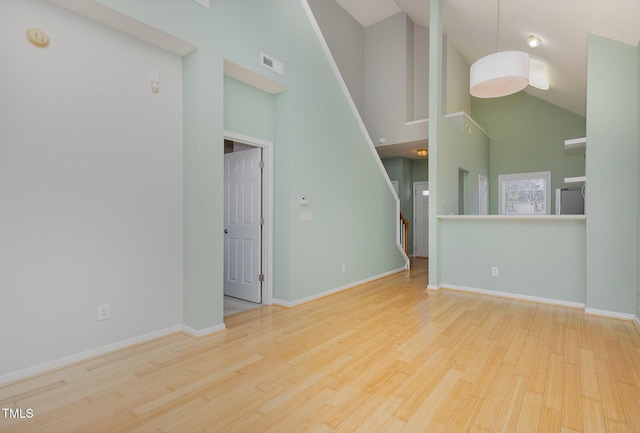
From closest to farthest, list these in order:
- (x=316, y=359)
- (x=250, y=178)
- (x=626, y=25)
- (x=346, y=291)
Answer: (x=316, y=359)
(x=626, y=25)
(x=250, y=178)
(x=346, y=291)

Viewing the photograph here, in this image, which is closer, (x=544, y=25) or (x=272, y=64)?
(x=272, y=64)

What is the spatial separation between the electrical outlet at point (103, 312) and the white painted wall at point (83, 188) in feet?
0.12

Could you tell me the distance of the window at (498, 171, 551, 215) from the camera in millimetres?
7449

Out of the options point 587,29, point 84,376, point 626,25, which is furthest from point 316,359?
point 587,29

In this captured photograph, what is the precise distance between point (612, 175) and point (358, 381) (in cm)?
361

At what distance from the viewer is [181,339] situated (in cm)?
292

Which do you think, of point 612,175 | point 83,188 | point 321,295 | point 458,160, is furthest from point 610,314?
point 83,188

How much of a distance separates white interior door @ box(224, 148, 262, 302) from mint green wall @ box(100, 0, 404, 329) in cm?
26

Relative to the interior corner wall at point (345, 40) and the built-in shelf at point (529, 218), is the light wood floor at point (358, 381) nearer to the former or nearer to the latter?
the built-in shelf at point (529, 218)

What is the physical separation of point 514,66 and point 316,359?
3.45m

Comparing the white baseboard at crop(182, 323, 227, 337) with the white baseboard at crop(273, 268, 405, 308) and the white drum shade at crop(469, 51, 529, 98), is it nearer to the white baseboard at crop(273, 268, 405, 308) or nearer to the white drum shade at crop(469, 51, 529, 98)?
the white baseboard at crop(273, 268, 405, 308)

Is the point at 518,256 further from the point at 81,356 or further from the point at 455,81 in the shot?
the point at 81,356

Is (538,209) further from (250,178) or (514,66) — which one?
(250,178)

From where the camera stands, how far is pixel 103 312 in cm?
259
